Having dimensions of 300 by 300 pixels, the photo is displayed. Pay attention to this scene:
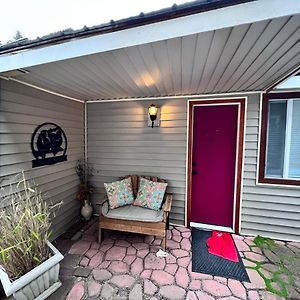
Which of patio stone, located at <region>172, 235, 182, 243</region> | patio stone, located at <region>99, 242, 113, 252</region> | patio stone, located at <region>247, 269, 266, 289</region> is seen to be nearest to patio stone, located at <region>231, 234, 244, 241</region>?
patio stone, located at <region>247, 269, 266, 289</region>

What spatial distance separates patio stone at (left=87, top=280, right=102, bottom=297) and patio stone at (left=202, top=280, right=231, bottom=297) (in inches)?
44.7

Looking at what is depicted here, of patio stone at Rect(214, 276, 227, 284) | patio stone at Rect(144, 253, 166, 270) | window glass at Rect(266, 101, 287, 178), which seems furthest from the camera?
window glass at Rect(266, 101, 287, 178)

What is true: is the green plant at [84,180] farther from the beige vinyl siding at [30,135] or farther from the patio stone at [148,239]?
the patio stone at [148,239]

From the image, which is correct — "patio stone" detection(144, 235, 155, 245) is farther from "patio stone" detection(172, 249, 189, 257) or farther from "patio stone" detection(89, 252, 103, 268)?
"patio stone" detection(89, 252, 103, 268)

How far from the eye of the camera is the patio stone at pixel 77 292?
2.01 metres

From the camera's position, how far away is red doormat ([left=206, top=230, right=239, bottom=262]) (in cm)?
271

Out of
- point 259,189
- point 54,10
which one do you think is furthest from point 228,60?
point 54,10

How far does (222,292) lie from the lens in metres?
2.08

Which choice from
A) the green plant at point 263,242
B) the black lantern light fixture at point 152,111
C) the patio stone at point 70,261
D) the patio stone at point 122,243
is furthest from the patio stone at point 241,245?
the black lantern light fixture at point 152,111

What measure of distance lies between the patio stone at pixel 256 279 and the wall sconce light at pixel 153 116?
8.11 ft

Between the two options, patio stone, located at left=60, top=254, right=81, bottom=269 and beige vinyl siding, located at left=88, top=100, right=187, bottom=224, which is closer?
patio stone, located at left=60, top=254, right=81, bottom=269

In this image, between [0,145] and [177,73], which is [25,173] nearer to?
[0,145]

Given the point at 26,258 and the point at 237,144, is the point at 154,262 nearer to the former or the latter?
the point at 26,258

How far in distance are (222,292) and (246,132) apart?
2.22 meters
